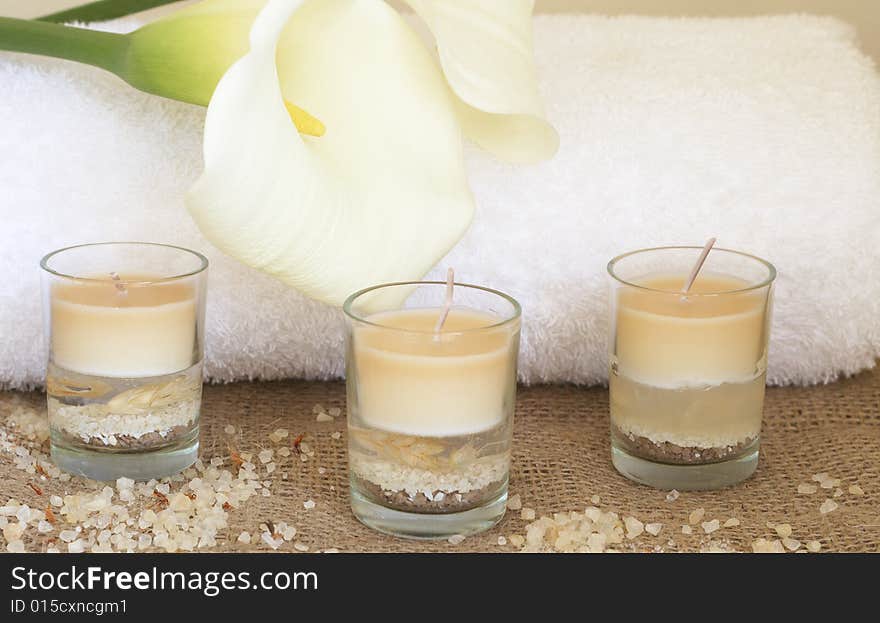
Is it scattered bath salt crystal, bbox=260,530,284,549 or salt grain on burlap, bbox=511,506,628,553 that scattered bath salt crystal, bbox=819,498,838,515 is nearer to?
salt grain on burlap, bbox=511,506,628,553

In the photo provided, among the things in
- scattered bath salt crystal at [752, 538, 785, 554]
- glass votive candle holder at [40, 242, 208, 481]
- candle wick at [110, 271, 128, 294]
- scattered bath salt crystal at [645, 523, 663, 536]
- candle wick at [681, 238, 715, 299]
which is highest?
candle wick at [681, 238, 715, 299]

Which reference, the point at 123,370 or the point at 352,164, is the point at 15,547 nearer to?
the point at 123,370

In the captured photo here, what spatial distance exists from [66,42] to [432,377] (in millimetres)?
271

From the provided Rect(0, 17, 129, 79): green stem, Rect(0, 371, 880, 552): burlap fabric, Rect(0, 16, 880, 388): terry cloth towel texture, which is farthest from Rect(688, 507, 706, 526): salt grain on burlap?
Rect(0, 17, 129, 79): green stem

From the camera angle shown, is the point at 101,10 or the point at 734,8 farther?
the point at 734,8

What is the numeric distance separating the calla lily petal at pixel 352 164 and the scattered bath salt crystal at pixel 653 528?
0.16 meters

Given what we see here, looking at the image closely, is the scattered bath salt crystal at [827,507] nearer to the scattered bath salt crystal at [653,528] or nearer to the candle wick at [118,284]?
the scattered bath salt crystal at [653,528]

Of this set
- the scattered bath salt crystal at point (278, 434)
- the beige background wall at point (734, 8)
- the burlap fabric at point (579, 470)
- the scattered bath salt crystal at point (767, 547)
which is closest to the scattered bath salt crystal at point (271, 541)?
the burlap fabric at point (579, 470)

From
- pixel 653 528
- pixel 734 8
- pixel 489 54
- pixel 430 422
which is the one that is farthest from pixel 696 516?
pixel 734 8

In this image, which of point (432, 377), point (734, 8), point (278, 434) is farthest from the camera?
point (734, 8)

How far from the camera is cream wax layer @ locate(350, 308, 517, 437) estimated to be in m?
0.53

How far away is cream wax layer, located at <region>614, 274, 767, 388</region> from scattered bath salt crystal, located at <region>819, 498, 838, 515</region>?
0.23 feet

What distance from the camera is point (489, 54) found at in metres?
0.59

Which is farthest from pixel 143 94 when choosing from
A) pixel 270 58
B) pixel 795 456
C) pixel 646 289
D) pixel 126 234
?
pixel 795 456
